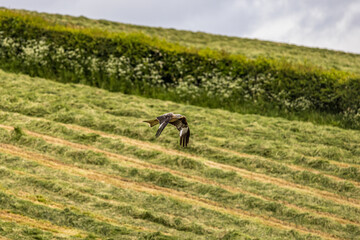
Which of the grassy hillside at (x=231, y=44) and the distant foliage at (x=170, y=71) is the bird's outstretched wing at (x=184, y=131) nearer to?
the distant foliage at (x=170, y=71)

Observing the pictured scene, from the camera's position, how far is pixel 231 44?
2375 cm

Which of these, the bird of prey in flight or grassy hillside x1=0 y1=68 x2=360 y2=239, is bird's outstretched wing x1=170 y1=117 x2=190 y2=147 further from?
grassy hillside x1=0 y1=68 x2=360 y2=239

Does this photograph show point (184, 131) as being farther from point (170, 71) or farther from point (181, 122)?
point (170, 71)

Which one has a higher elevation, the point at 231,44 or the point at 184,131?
the point at 231,44

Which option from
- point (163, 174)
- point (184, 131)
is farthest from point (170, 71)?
point (184, 131)

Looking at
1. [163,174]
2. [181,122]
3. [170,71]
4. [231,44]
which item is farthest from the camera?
[231,44]

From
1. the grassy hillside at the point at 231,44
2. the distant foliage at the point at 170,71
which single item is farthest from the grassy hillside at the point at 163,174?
the grassy hillside at the point at 231,44

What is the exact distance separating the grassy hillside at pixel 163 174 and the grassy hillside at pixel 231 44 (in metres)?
9.83

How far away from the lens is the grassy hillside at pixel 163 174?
6350 mm

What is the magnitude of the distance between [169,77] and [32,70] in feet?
14.6

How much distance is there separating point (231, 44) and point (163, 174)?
16.5 metres

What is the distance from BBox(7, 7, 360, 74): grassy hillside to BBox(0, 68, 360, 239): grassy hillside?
32.2 ft

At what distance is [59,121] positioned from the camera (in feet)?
34.6

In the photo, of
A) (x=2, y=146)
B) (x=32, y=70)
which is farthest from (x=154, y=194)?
(x=32, y=70)
